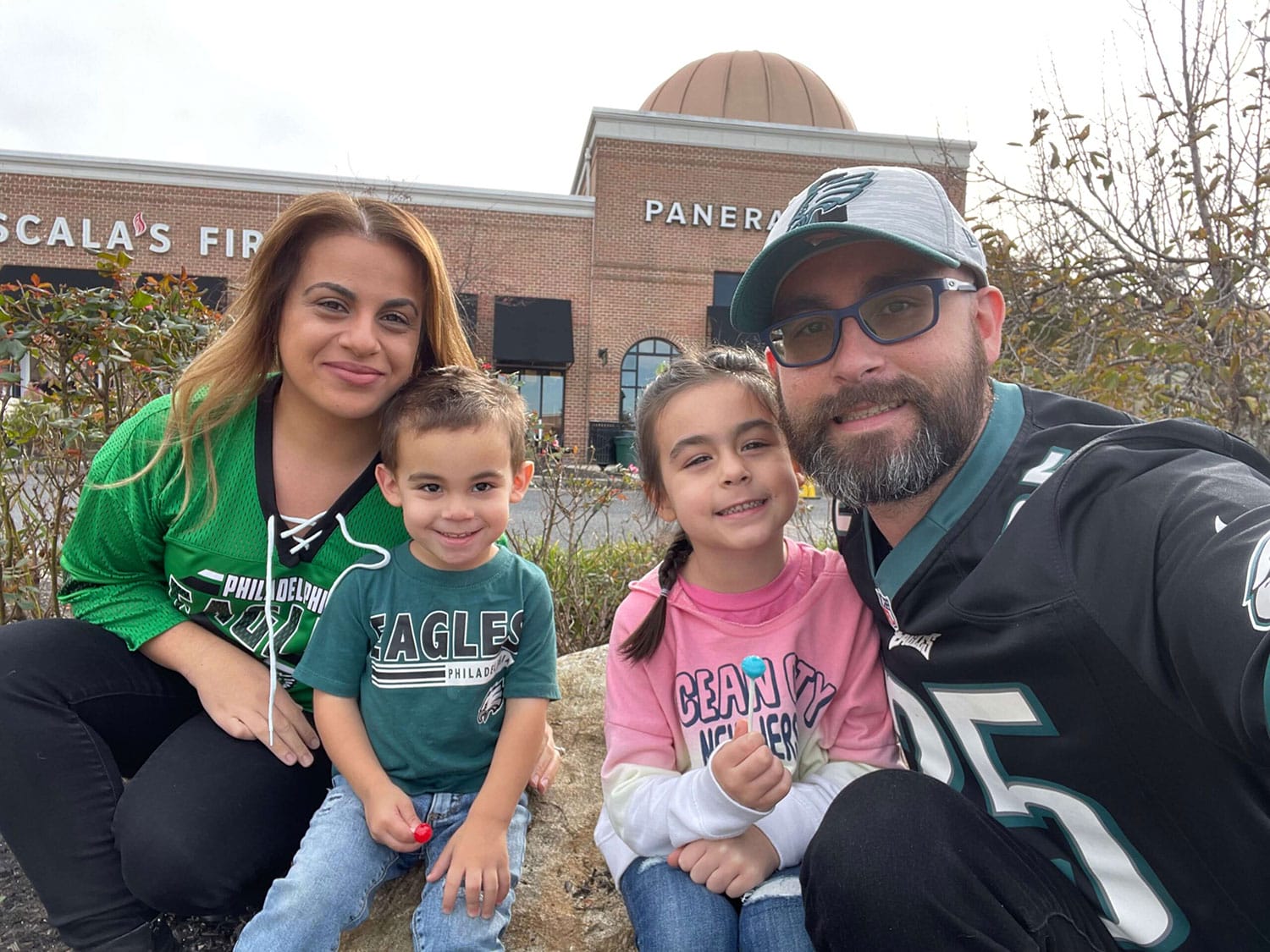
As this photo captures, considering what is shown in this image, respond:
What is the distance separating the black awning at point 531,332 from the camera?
1994 cm

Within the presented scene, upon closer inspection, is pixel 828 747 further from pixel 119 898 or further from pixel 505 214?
pixel 505 214

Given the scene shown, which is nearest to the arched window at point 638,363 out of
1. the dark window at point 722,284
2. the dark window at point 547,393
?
the dark window at point 547,393

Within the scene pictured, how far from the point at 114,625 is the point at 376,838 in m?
0.93

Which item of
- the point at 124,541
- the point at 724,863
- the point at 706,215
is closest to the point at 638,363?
the point at 706,215

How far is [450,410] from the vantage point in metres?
1.95

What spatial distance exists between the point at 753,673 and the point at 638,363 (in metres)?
19.9

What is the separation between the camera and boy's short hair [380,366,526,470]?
6.39 ft

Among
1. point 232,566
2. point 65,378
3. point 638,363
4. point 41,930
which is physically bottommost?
point 41,930

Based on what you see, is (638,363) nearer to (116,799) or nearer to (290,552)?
(290,552)

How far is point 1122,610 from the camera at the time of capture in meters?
1.20

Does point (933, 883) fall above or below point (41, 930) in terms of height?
above

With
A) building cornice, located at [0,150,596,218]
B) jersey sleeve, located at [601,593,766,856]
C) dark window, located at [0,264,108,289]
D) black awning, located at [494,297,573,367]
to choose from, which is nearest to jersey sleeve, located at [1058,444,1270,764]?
jersey sleeve, located at [601,593,766,856]

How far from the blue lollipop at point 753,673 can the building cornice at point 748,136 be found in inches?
810

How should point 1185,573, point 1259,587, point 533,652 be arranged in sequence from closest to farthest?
point 1259,587, point 1185,573, point 533,652
